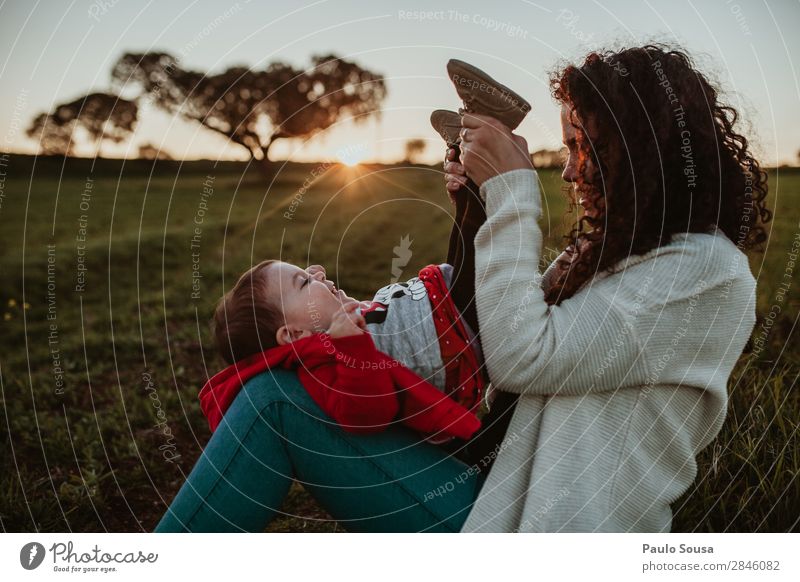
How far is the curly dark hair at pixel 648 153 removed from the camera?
1.24 metres

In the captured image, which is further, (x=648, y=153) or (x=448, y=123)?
(x=448, y=123)

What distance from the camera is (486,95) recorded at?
4.17 ft

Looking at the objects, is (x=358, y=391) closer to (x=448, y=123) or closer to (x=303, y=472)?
(x=303, y=472)

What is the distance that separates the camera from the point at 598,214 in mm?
1333

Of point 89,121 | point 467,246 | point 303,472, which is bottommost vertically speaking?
point 303,472

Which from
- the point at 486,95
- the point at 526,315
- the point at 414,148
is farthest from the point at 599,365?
the point at 414,148

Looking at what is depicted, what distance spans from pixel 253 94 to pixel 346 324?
7.03ft

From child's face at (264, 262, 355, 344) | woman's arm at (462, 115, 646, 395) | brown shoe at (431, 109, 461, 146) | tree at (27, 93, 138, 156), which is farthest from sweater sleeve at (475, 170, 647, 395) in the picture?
tree at (27, 93, 138, 156)

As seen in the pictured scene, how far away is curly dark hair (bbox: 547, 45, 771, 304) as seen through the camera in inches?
48.9

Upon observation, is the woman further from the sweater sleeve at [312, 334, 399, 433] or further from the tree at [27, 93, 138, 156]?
the tree at [27, 93, 138, 156]

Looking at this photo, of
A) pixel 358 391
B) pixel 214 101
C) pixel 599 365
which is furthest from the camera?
pixel 214 101

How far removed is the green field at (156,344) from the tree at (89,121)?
0.24 metres
